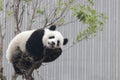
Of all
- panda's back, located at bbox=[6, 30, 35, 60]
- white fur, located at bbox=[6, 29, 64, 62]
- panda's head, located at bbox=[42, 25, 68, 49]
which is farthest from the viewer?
panda's back, located at bbox=[6, 30, 35, 60]

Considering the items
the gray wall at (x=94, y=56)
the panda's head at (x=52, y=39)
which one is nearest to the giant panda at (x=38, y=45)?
the panda's head at (x=52, y=39)

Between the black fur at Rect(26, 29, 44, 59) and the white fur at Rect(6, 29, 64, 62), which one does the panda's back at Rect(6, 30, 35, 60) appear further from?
the black fur at Rect(26, 29, 44, 59)

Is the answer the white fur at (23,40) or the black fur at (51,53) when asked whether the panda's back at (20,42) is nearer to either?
the white fur at (23,40)

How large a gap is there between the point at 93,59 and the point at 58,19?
4.47m

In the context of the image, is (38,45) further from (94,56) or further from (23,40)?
(94,56)

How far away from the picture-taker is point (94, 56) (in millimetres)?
10195

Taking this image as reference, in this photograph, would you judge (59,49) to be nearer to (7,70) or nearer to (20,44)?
(20,44)

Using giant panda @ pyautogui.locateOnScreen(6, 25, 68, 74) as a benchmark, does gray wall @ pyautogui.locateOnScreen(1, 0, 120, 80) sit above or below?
below

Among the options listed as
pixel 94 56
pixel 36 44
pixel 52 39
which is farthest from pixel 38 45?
pixel 94 56

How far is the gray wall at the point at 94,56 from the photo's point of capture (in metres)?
9.91

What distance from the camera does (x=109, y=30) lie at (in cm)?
1039

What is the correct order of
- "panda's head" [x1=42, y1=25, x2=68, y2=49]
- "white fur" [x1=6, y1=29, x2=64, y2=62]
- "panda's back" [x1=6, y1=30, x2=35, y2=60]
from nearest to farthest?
"panda's head" [x1=42, y1=25, x2=68, y2=49] → "white fur" [x1=6, y1=29, x2=64, y2=62] → "panda's back" [x1=6, y1=30, x2=35, y2=60]

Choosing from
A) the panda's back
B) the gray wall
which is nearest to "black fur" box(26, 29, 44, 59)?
the panda's back

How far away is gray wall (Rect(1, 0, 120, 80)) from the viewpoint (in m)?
9.91
